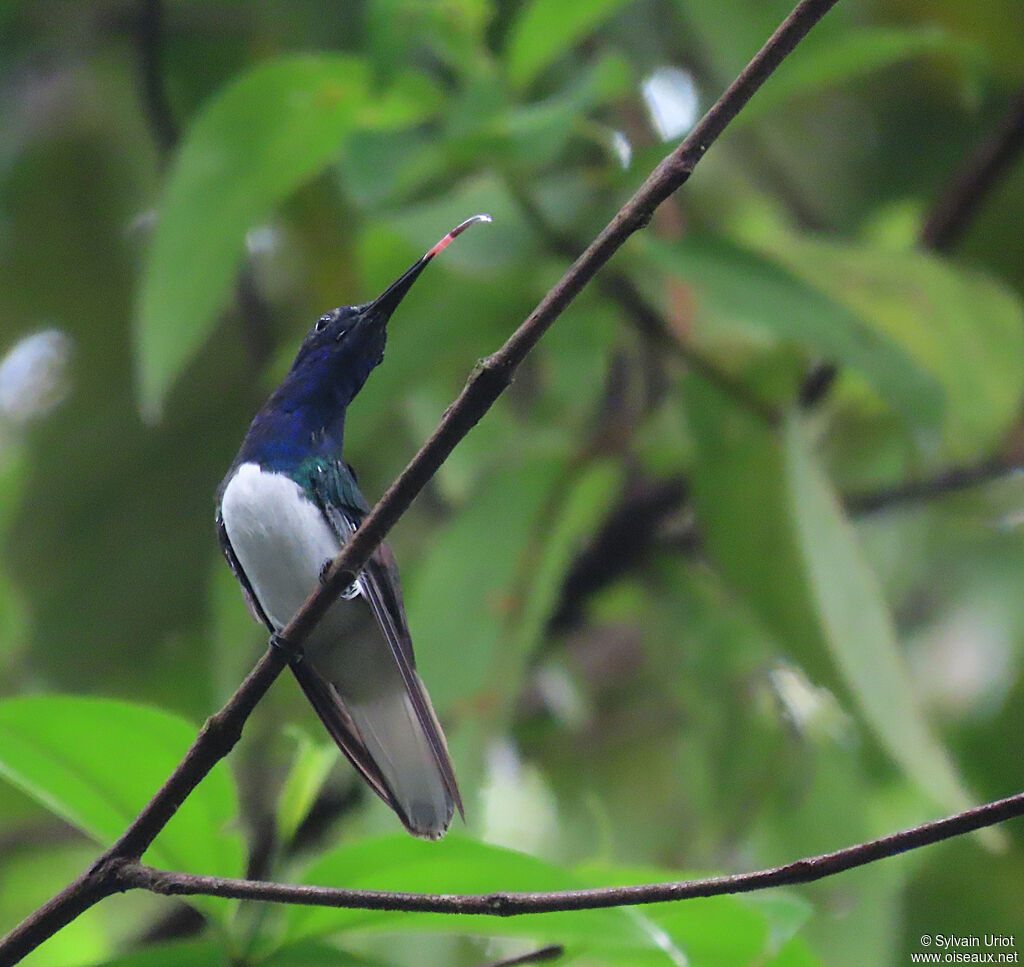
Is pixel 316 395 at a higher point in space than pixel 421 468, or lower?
higher

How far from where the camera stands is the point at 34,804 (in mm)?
2639

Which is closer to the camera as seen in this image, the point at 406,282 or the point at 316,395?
the point at 406,282

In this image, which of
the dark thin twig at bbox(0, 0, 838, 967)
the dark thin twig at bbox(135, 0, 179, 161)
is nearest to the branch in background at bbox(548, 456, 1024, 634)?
the dark thin twig at bbox(135, 0, 179, 161)

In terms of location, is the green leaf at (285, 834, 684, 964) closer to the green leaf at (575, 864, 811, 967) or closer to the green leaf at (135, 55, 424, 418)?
the green leaf at (575, 864, 811, 967)

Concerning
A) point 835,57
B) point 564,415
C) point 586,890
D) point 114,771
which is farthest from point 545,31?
point 586,890

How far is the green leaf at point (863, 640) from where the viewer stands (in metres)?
1.80

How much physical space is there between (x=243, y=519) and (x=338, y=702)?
31 cm

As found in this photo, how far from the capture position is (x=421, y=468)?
1.09 metres

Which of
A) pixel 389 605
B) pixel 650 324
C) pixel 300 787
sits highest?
pixel 650 324

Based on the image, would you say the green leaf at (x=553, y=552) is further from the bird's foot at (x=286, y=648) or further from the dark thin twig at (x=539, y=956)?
the bird's foot at (x=286, y=648)

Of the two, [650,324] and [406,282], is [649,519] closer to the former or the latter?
[650,324]

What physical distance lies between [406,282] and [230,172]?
2.59 ft

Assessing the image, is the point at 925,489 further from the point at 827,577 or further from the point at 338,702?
the point at 338,702

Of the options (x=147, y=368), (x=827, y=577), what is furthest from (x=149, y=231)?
(x=827, y=577)
